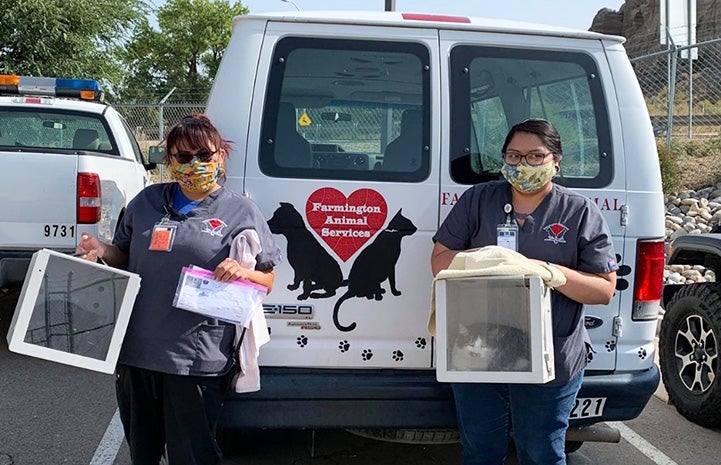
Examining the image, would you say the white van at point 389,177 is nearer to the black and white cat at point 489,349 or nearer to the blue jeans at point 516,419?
the blue jeans at point 516,419

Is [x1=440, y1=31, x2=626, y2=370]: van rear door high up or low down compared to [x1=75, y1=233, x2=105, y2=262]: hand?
up

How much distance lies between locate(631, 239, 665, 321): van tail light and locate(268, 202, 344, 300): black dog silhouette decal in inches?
52.3

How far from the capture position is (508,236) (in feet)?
9.00

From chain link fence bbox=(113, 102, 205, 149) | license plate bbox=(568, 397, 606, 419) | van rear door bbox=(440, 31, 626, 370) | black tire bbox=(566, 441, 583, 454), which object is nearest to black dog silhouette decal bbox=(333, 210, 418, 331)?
van rear door bbox=(440, 31, 626, 370)

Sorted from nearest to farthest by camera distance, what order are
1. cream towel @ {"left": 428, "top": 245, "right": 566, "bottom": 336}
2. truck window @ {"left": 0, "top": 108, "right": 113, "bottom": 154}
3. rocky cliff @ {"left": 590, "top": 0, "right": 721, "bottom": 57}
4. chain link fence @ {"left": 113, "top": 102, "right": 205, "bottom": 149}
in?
cream towel @ {"left": 428, "top": 245, "right": 566, "bottom": 336} → truck window @ {"left": 0, "top": 108, "right": 113, "bottom": 154} → chain link fence @ {"left": 113, "top": 102, "right": 205, "bottom": 149} → rocky cliff @ {"left": 590, "top": 0, "right": 721, "bottom": 57}

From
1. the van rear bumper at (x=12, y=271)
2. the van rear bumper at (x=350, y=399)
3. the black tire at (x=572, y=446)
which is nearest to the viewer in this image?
the van rear bumper at (x=350, y=399)

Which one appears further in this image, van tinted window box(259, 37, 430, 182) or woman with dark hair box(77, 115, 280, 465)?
van tinted window box(259, 37, 430, 182)

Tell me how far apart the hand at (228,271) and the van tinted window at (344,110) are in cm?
61

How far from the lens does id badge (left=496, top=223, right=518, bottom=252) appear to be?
8.97 feet

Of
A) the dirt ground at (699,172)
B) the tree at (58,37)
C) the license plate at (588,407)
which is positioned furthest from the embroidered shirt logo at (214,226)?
the tree at (58,37)

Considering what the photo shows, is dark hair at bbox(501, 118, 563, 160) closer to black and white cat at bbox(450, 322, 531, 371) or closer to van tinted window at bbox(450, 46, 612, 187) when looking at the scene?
van tinted window at bbox(450, 46, 612, 187)

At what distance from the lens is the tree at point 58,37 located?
49.5 feet

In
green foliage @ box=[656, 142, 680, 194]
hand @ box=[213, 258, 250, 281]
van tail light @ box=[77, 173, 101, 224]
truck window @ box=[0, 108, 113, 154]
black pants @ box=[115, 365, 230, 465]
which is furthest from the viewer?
green foliage @ box=[656, 142, 680, 194]

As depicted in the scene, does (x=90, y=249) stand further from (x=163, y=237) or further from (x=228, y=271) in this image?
(x=228, y=271)
